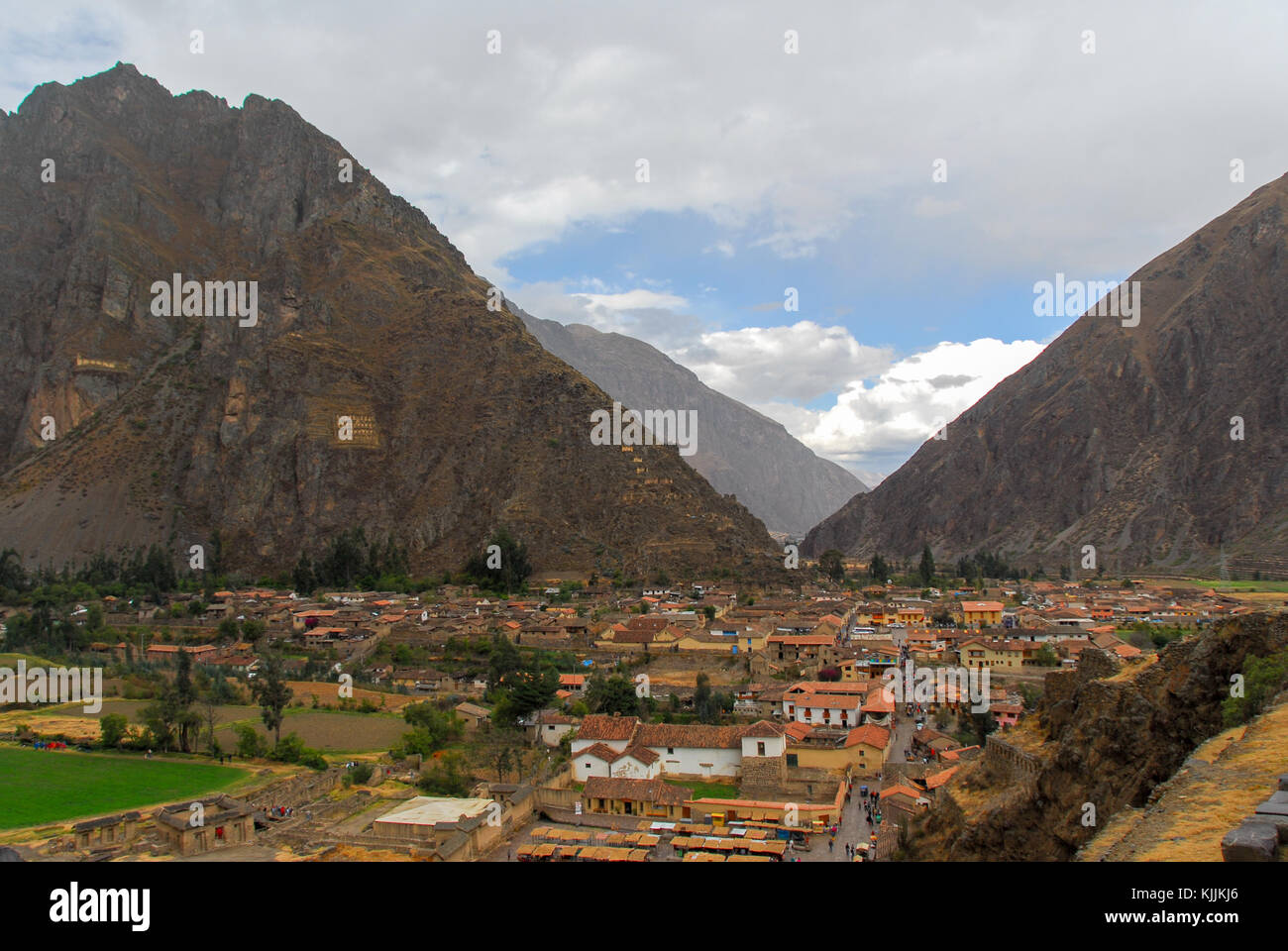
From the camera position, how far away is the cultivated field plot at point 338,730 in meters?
35.1

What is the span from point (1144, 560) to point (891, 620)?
64.2 metres

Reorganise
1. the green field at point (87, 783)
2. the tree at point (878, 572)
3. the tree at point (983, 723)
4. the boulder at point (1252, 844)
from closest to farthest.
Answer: the boulder at point (1252, 844) < the green field at point (87, 783) < the tree at point (983, 723) < the tree at point (878, 572)

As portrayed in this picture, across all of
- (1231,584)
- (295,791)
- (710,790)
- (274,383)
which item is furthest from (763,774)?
(274,383)

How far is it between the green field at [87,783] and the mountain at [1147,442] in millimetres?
100855

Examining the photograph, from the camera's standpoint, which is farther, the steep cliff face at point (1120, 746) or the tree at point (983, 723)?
the tree at point (983, 723)

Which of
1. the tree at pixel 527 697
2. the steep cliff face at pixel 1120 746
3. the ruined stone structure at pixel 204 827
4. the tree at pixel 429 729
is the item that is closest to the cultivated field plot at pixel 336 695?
the tree at pixel 429 729

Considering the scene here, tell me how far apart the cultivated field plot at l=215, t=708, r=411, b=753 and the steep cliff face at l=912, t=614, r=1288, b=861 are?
25814 millimetres

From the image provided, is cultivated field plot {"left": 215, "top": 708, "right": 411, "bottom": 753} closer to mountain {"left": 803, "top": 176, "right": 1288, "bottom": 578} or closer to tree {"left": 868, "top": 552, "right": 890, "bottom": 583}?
tree {"left": 868, "top": 552, "right": 890, "bottom": 583}

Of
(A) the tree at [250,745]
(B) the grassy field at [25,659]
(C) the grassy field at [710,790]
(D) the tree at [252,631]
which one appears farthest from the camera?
(D) the tree at [252,631]

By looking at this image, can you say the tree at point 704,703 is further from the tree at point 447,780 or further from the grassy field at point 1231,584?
the grassy field at point 1231,584

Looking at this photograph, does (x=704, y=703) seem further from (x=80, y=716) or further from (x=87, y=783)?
(x=80, y=716)

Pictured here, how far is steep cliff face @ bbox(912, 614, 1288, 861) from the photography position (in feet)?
41.1

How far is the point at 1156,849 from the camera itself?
7.63 meters
